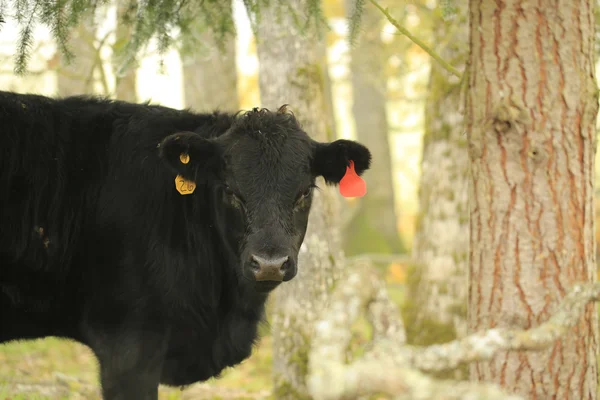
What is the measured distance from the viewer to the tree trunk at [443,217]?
723cm

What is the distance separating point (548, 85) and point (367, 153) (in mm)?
1301

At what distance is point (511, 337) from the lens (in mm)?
2434

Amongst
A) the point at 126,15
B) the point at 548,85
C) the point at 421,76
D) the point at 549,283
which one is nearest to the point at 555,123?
the point at 548,85

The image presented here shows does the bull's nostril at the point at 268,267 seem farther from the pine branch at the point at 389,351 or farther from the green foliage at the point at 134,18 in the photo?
the green foliage at the point at 134,18

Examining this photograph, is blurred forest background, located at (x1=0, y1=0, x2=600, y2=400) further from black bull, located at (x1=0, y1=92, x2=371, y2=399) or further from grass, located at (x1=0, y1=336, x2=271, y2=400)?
black bull, located at (x1=0, y1=92, x2=371, y2=399)

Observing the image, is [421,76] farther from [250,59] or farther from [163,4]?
[163,4]

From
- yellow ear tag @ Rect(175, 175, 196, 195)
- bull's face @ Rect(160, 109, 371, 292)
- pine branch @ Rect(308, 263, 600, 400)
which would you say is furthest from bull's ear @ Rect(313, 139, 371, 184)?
pine branch @ Rect(308, 263, 600, 400)

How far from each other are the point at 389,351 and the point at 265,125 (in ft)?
8.36

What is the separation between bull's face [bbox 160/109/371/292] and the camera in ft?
12.8

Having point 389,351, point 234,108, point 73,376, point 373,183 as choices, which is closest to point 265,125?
point 389,351

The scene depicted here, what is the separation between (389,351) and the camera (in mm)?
2207

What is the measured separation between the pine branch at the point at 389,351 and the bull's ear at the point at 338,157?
1906mm

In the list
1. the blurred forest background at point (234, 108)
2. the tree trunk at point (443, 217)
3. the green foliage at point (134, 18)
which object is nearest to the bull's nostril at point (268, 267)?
the blurred forest background at point (234, 108)

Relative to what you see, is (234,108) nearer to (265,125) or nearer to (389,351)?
(265,125)
